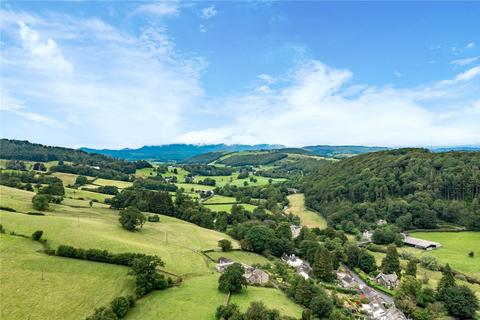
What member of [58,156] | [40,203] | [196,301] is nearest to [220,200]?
[40,203]

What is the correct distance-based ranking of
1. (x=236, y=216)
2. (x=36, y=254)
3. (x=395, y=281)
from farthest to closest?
(x=236, y=216) < (x=395, y=281) < (x=36, y=254)

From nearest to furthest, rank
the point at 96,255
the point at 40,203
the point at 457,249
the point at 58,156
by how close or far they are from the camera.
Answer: the point at 96,255
the point at 40,203
the point at 457,249
the point at 58,156

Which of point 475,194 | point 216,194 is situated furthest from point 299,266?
point 216,194

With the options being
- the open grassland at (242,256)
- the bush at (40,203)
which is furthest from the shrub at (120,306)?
the bush at (40,203)

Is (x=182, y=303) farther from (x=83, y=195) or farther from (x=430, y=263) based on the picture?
(x=83, y=195)

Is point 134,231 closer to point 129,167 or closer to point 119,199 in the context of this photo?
point 119,199

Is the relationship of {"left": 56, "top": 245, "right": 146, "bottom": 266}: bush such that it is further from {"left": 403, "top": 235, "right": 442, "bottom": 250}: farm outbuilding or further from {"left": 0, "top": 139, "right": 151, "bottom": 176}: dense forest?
{"left": 0, "top": 139, "right": 151, "bottom": 176}: dense forest
